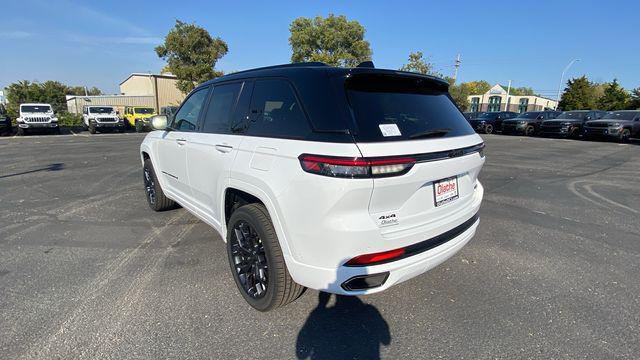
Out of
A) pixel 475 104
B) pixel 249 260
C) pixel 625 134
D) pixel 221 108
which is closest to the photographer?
pixel 249 260

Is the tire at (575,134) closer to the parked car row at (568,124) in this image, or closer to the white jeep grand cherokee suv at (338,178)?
the parked car row at (568,124)

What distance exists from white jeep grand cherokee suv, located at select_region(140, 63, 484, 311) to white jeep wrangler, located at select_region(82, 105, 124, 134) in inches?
891

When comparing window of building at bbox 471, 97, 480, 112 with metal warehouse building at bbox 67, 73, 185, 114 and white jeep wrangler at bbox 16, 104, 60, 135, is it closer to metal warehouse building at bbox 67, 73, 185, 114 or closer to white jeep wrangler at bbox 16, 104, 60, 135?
metal warehouse building at bbox 67, 73, 185, 114

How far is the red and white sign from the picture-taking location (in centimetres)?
236

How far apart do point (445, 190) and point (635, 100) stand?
2035 inches

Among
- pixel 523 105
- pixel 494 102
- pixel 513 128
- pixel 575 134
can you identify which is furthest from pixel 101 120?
pixel 523 105

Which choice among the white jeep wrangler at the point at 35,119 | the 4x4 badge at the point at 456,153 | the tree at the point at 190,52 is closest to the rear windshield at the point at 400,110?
the 4x4 badge at the point at 456,153

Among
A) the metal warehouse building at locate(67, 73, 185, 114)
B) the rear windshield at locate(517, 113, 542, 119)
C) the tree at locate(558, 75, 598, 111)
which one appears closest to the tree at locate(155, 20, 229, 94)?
the metal warehouse building at locate(67, 73, 185, 114)

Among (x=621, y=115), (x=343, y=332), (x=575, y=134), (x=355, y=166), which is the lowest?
(x=343, y=332)

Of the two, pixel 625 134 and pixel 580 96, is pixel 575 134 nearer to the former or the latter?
pixel 625 134

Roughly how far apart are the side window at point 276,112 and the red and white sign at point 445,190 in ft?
3.19

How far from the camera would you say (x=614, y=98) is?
4244cm

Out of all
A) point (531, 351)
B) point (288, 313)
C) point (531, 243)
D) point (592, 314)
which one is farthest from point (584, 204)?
point (288, 313)

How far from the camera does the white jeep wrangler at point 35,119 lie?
62.8 ft
